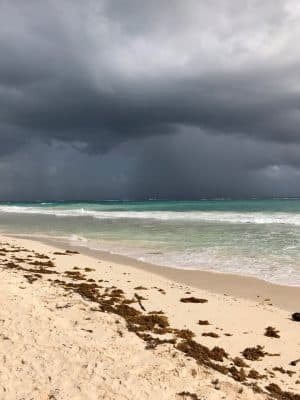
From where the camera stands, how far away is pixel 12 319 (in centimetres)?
738

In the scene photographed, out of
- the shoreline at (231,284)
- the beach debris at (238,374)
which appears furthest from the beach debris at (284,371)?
the shoreline at (231,284)

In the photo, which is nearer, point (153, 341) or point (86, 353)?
point (86, 353)

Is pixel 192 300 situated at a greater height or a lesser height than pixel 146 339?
lesser

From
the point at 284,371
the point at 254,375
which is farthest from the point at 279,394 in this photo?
the point at 284,371

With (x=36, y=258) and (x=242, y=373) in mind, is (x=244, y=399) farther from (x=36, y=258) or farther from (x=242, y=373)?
(x=36, y=258)

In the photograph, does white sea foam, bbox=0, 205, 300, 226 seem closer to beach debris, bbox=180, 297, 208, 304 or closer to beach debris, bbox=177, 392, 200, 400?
beach debris, bbox=180, 297, 208, 304

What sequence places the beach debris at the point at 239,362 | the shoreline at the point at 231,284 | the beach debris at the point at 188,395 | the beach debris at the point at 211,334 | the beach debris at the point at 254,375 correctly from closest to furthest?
the beach debris at the point at 188,395, the beach debris at the point at 254,375, the beach debris at the point at 239,362, the beach debris at the point at 211,334, the shoreline at the point at 231,284

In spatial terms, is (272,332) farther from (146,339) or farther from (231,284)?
(231,284)

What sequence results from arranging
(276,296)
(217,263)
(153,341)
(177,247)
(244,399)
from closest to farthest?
(244,399) → (153,341) → (276,296) → (217,263) → (177,247)

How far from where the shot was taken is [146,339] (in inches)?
277

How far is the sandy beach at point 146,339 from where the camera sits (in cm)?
542

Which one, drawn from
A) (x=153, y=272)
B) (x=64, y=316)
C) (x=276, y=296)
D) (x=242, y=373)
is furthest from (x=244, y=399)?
(x=153, y=272)

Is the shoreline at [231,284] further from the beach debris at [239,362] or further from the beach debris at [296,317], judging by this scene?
the beach debris at [239,362]

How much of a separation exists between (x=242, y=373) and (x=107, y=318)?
2.98 metres
